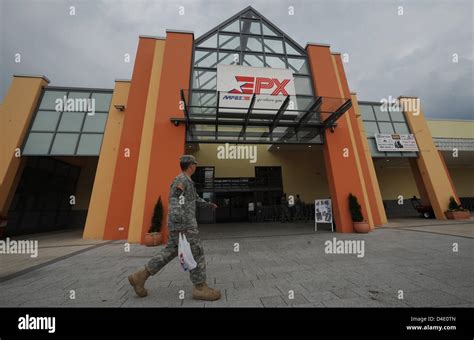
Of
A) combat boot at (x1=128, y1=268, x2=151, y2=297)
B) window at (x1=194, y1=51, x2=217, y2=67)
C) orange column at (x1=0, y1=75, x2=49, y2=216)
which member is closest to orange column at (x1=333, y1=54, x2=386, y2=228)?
window at (x1=194, y1=51, x2=217, y2=67)

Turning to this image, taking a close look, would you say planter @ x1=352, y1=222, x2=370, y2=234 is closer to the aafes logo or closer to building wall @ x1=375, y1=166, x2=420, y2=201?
the aafes logo

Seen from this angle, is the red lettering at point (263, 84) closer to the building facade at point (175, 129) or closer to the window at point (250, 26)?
the building facade at point (175, 129)

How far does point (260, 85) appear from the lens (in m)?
8.26

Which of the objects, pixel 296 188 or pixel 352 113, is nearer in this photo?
pixel 352 113

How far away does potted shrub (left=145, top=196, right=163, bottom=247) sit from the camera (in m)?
6.62

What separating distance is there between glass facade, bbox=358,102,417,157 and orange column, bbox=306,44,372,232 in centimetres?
455

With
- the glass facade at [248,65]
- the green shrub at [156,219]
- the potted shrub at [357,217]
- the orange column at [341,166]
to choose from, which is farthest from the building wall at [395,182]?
the green shrub at [156,219]

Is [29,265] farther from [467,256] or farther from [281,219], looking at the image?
[281,219]

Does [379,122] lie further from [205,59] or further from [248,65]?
[205,59]

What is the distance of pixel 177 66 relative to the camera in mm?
8555

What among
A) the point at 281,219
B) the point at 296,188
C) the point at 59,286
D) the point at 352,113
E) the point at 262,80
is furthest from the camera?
the point at 296,188

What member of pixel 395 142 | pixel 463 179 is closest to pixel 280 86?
pixel 395 142
